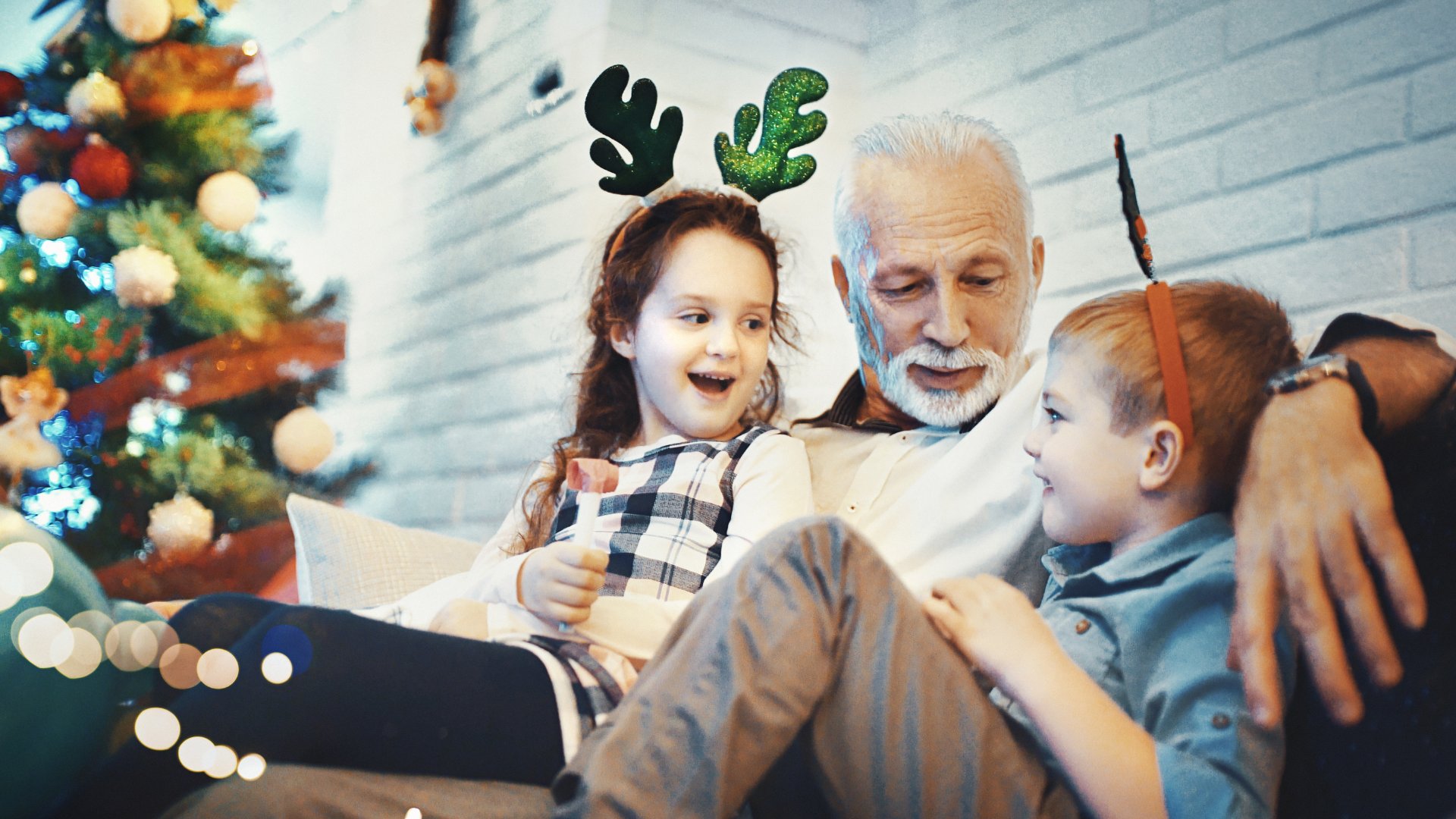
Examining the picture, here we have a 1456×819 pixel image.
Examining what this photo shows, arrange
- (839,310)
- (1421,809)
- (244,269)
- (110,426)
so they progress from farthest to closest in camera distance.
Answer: (244,269) → (110,426) → (839,310) → (1421,809)

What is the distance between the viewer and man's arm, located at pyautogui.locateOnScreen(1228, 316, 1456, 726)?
2.04ft

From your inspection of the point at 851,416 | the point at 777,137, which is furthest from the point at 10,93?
the point at 851,416

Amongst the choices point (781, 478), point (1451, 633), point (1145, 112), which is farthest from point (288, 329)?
point (1451, 633)

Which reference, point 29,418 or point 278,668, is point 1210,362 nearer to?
point 278,668

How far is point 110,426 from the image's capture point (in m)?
→ 1.90

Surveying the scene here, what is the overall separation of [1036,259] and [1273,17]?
0.34 meters

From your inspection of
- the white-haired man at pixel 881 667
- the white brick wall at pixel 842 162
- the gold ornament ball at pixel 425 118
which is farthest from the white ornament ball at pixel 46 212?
the white-haired man at pixel 881 667

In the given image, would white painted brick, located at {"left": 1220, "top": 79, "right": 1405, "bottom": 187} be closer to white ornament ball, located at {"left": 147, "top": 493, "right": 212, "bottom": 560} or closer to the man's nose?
the man's nose

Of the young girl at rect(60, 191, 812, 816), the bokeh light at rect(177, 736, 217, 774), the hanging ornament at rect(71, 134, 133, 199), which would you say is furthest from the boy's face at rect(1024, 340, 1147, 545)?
the hanging ornament at rect(71, 134, 133, 199)

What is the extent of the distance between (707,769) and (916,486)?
59 centimetres

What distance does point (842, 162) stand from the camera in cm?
134

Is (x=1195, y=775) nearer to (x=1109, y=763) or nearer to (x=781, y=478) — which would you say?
(x=1109, y=763)

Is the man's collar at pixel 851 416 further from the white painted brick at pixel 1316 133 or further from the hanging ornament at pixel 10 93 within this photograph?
the hanging ornament at pixel 10 93

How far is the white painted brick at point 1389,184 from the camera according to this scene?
3.31 ft
